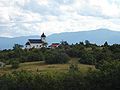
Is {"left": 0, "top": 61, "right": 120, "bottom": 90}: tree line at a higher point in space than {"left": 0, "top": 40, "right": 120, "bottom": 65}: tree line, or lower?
lower

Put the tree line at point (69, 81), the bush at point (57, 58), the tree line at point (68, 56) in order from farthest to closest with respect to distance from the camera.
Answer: the bush at point (57, 58) → the tree line at point (68, 56) → the tree line at point (69, 81)

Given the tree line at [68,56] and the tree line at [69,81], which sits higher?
the tree line at [68,56]

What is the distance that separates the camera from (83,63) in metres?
89.9

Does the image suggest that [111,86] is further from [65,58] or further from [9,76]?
[65,58]

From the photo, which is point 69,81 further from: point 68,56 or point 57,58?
point 68,56

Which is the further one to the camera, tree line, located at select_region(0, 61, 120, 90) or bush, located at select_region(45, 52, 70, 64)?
bush, located at select_region(45, 52, 70, 64)

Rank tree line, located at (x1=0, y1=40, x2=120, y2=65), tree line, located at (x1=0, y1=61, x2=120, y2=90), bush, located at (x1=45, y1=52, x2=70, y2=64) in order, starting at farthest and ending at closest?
1. bush, located at (x1=45, y1=52, x2=70, y2=64)
2. tree line, located at (x1=0, y1=40, x2=120, y2=65)
3. tree line, located at (x1=0, y1=61, x2=120, y2=90)

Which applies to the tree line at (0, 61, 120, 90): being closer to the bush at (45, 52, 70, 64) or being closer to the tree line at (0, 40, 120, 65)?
the tree line at (0, 40, 120, 65)

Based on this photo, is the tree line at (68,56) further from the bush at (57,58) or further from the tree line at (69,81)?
the tree line at (69,81)

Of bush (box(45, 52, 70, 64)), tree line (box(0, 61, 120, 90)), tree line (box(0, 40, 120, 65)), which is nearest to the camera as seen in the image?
tree line (box(0, 61, 120, 90))

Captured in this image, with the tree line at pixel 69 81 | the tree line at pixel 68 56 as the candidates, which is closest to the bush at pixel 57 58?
the tree line at pixel 68 56

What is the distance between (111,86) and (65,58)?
1295 inches

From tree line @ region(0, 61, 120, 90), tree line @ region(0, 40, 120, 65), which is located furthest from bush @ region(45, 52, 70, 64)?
tree line @ region(0, 61, 120, 90)

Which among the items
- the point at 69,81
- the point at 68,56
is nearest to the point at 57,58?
the point at 68,56
